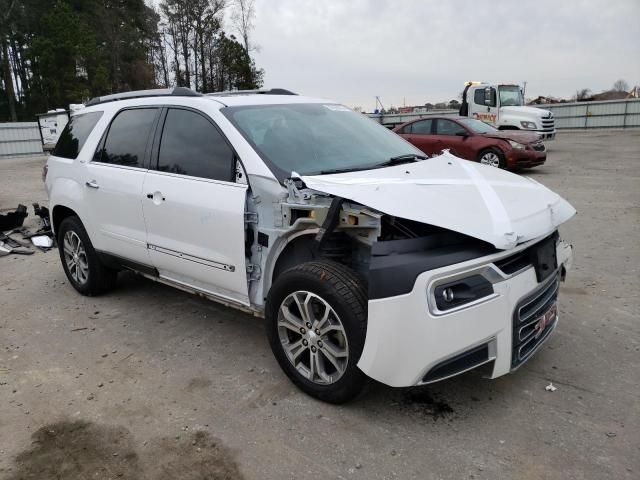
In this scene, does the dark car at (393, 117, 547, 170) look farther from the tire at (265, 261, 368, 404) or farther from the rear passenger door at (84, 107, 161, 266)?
the tire at (265, 261, 368, 404)

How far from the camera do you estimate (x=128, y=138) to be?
4.33 m

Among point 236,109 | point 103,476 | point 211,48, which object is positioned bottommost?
point 103,476

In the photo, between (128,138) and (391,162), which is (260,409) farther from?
(128,138)

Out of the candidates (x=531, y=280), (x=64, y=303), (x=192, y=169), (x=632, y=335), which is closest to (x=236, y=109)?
(x=192, y=169)

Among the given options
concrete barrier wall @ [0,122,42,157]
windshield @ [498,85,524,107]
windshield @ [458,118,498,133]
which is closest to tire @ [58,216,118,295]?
windshield @ [458,118,498,133]

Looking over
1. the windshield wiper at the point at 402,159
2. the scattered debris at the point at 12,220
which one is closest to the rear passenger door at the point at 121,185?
the windshield wiper at the point at 402,159

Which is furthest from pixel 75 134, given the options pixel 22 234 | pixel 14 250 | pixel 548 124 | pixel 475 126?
pixel 548 124

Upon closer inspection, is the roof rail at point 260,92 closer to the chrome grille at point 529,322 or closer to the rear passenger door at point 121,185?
the rear passenger door at point 121,185

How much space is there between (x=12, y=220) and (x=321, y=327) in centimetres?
702

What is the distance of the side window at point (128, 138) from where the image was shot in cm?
416

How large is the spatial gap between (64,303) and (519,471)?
4220 millimetres

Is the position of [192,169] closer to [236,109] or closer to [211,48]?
[236,109]

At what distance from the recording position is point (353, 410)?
2973mm

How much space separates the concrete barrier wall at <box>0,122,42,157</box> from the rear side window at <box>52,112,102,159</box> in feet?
79.9
